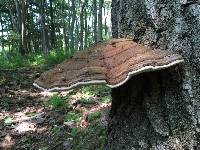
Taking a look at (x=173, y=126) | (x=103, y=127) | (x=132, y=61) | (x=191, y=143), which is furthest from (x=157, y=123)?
(x=103, y=127)

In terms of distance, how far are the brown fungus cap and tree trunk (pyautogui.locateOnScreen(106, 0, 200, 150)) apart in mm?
132

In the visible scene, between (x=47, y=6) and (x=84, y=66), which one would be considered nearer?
(x=84, y=66)

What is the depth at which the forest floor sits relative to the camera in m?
4.62

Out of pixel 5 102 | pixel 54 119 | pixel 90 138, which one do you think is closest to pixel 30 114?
pixel 54 119

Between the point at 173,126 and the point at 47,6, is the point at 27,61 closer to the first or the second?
the point at 173,126

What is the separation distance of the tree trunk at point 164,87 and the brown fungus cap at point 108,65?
132 millimetres

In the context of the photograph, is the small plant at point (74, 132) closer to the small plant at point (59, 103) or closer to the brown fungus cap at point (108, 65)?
the small plant at point (59, 103)

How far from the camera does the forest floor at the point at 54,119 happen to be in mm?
4625

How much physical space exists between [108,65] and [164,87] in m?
0.36

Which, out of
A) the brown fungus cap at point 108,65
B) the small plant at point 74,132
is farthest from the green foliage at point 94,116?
the brown fungus cap at point 108,65

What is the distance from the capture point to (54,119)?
5738 mm

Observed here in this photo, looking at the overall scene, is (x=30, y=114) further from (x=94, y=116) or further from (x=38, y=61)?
(x=38, y=61)

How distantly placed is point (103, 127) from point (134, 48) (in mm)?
2904

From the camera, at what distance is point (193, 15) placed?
69.4 inches
